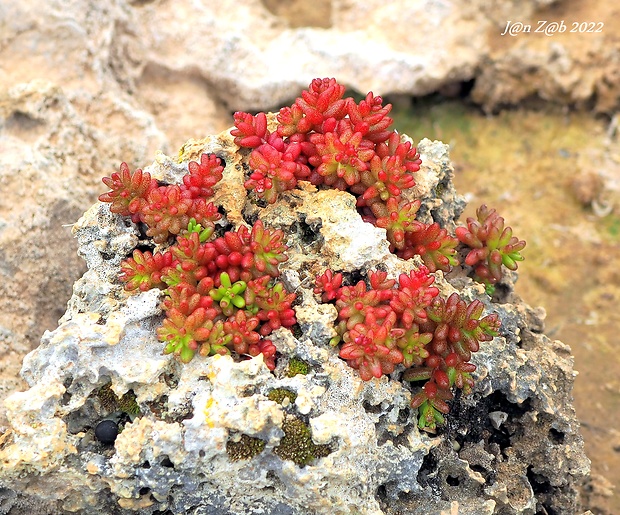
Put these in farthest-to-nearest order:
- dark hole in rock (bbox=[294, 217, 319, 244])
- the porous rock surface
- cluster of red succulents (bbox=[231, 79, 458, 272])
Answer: dark hole in rock (bbox=[294, 217, 319, 244]), cluster of red succulents (bbox=[231, 79, 458, 272]), the porous rock surface

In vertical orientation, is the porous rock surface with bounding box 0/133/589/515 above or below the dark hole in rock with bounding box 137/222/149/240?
below

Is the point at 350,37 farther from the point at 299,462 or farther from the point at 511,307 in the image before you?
the point at 299,462

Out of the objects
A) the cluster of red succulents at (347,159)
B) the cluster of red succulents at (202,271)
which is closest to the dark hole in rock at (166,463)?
the cluster of red succulents at (202,271)

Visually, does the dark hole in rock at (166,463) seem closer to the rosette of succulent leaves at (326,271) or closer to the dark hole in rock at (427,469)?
the rosette of succulent leaves at (326,271)

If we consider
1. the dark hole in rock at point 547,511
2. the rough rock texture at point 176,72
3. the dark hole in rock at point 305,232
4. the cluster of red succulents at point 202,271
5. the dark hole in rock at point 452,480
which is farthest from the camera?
the rough rock texture at point 176,72

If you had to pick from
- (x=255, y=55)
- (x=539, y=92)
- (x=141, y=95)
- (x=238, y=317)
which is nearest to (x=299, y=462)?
(x=238, y=317)

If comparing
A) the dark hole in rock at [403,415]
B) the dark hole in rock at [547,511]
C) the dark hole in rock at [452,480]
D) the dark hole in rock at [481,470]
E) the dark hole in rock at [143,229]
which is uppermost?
the dark hole in rock at [143,229]

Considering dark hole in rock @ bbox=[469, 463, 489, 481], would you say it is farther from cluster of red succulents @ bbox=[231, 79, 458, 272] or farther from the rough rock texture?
the rough rock texture

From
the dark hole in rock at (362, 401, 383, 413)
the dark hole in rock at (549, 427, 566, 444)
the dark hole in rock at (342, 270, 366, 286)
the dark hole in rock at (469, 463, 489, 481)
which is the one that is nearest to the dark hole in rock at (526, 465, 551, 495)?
the dark hole in rock at (549, 427, 566, 444)
